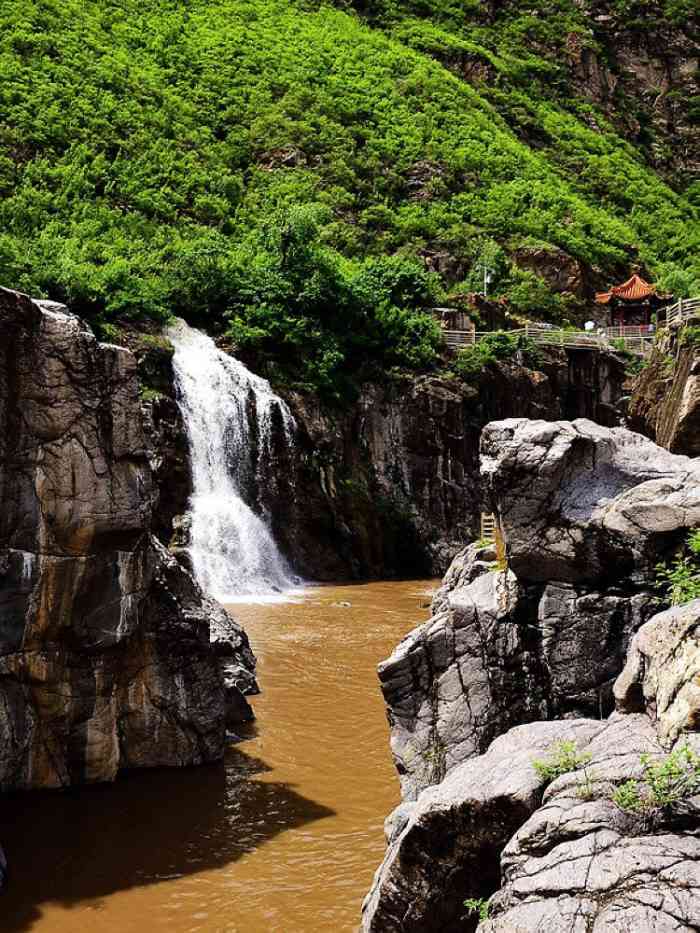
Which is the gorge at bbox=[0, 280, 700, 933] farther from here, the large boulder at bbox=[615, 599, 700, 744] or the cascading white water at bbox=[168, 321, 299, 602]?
the cascading white water at bbox=[168, 321, 299, 602]

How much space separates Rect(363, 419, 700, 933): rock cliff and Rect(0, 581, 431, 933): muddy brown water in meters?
1.16

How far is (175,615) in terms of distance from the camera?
438 inches

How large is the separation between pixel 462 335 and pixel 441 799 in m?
32.9

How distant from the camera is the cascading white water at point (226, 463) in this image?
85.2 ft

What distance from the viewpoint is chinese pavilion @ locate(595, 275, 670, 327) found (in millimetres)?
48750

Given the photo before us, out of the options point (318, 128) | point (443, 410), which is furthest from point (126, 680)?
point (318, 128)

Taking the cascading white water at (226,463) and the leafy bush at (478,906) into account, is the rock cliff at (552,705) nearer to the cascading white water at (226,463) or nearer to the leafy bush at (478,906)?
the leafy bush at (478,906)

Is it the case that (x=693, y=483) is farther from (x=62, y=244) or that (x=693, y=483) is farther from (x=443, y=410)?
(x=62, y=244)

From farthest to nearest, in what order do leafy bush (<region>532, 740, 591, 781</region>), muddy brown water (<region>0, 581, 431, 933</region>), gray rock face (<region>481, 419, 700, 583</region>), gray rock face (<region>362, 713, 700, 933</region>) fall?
gray rock face (<region>481, 419, 700, 583</region>) → muddy brown water (<region>0, 581, 431, 933</region>) → leafy bush (<region>532, 740, 591, 781</region>) → gray rock face (<region>362, 713, 700, 933</region>)

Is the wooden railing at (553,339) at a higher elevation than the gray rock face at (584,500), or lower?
higher

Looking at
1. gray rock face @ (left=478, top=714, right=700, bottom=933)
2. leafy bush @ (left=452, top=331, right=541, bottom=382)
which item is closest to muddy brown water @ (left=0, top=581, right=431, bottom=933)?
gray rock face @ (left=478, top=714, right=700, bottom=933)

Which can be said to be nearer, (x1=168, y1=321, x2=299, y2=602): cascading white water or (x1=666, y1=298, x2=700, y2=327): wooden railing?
(x1=666, y1=298, x2=700, y2=327): wooden railing

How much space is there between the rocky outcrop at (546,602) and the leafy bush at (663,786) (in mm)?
2831

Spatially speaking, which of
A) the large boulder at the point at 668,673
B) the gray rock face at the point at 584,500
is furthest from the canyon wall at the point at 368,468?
the large boulder at the point at 668,673
